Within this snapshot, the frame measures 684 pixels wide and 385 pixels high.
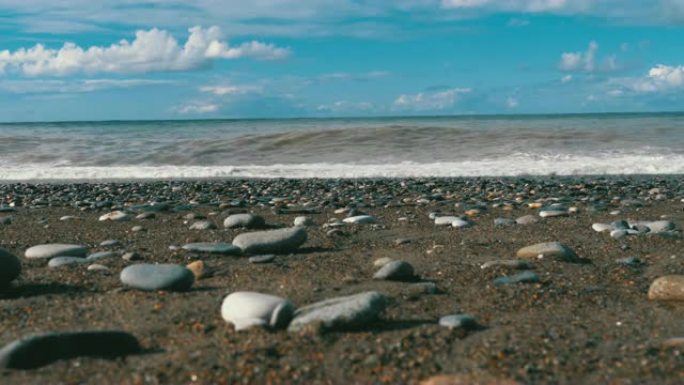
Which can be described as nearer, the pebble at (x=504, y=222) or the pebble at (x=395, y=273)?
the pebble at (x=395, y=273)

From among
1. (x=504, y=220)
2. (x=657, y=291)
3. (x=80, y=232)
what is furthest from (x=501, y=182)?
(x=657, y=291)

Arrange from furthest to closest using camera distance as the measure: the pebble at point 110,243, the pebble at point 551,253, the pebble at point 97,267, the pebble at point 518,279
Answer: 1. the pebble at point 110,243
2. the pebble at point 551,253
3. the pebble at point 97,267
4. the pebble at point 518,279

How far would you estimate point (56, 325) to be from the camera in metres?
2.62

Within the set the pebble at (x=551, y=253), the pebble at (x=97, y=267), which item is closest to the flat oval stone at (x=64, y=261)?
the pebble at (x=97, y=267)

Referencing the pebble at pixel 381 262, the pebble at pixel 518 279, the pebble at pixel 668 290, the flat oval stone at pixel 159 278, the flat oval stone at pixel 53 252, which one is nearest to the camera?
the pebble at pixel 668 290

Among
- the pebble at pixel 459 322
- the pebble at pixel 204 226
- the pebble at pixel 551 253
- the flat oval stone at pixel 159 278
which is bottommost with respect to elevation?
the pebble at pixel 204 226

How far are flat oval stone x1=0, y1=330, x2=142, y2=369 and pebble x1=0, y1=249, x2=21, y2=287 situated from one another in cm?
103

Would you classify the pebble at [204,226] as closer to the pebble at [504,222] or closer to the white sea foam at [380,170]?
the pebble at [504,222]

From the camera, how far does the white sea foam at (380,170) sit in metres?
12.3

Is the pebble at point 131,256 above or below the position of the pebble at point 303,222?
above

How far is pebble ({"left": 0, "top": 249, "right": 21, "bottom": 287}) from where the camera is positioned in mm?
3133

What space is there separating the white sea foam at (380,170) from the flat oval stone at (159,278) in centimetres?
881

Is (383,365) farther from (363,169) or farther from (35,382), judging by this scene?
(363,169)

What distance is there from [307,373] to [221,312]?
68cm
